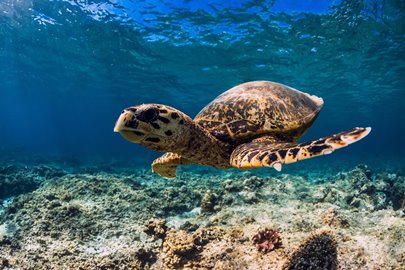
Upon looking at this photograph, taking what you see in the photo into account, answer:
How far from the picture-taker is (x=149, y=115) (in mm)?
2918

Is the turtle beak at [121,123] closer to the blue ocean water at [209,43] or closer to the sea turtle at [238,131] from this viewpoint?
the sea turtle at [238,131]

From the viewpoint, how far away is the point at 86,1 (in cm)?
1645

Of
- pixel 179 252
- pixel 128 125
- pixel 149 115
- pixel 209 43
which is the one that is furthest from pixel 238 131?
pixel 209 43

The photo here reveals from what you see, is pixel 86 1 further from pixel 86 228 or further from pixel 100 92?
pixel 100 92

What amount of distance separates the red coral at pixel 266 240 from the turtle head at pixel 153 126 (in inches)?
66.3

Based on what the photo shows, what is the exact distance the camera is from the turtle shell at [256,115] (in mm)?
4113

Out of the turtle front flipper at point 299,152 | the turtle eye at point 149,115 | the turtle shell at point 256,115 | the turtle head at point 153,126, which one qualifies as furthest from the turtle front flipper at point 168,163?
the turtle eye at point 149,115

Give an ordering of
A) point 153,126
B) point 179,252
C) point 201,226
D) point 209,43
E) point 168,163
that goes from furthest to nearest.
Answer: point 209,43
point 201,226
point 168,163
point 179,252
point 153,126

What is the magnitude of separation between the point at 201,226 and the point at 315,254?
10.1ft

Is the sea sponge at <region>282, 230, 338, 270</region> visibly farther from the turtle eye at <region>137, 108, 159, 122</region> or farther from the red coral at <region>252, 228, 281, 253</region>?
the turtle eye at <region>137, 108, 159, 122</region>

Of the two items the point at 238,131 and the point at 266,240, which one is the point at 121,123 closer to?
the point at 238,131

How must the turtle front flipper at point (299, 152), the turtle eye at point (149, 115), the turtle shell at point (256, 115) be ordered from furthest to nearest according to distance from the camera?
1. the turtle shell at point (256, 115)
2. the turtle eye at point (149, 115)
3. the turtle front flipper at point (299, 152)

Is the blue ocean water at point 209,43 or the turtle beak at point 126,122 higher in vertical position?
the blue ocean water at point 209,43

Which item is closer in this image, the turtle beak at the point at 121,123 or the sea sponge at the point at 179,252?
the turtle beak at the point at 121,123
